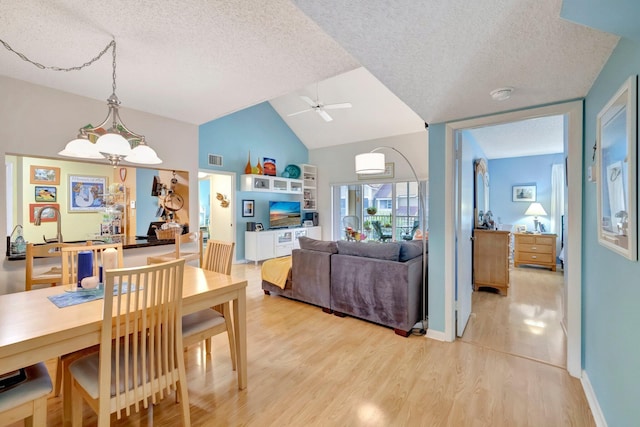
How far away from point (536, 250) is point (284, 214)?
5.42m

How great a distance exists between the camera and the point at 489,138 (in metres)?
4.77

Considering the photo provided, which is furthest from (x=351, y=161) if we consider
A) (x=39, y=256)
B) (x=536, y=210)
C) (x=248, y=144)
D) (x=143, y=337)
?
(x=143, y=337)

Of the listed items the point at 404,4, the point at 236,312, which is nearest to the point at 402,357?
the point at 236,312

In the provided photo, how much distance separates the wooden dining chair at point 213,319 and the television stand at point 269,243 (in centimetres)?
357

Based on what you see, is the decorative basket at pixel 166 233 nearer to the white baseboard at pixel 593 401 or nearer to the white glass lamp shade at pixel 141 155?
the white glass lamp shade at pixel 141 155

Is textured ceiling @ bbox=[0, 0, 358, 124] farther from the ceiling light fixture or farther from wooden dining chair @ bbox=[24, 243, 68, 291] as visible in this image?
wooden dining chair @ bbox=[24, 243, 68, 291]

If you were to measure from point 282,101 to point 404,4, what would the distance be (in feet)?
20.4

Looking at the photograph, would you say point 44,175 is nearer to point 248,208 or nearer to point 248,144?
point 248,208

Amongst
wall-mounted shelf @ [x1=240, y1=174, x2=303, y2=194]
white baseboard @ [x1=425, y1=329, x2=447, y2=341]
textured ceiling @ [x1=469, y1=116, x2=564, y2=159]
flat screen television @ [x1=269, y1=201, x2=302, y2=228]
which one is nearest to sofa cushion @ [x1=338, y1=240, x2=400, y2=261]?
white baseboard @ [x1=425, y1=329, x2=447, y2=341]

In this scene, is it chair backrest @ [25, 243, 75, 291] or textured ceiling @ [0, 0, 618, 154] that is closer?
textured ceiling @ [0, 0, 618, 154]

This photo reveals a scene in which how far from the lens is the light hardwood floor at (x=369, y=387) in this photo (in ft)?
5.69

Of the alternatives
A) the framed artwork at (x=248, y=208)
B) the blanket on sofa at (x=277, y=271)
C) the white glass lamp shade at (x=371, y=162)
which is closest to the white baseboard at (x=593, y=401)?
the white glass lamp shade at (x=371, y=162)

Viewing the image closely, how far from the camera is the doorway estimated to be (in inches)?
246

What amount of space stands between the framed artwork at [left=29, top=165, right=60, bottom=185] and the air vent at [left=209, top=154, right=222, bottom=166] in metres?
2.68
